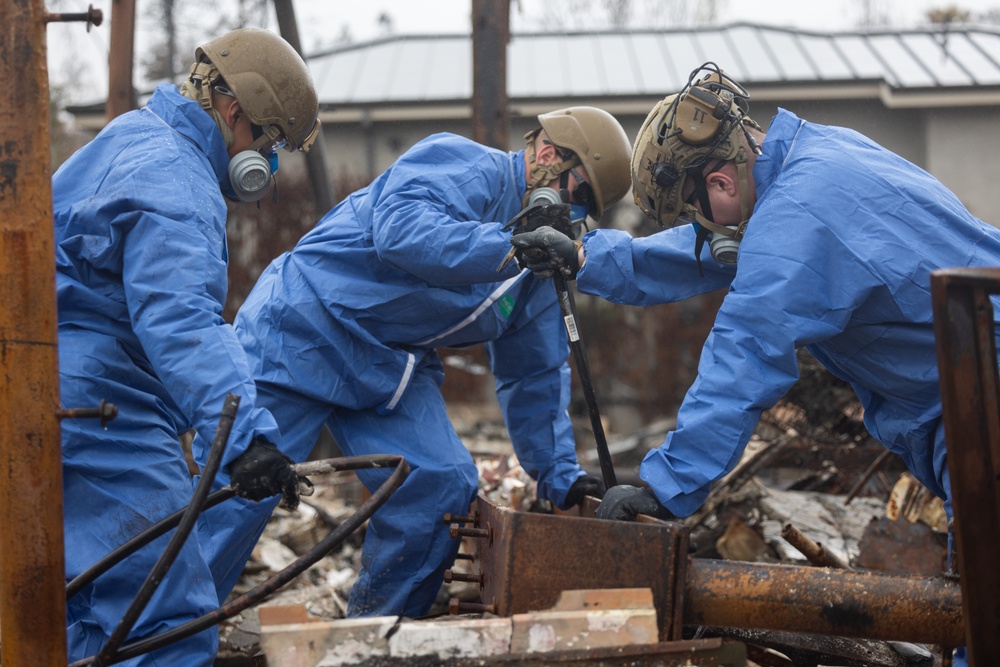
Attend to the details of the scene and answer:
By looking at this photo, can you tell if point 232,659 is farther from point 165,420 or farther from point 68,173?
point 68,173

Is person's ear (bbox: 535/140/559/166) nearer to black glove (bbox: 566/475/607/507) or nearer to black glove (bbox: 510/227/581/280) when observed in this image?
black glove (bbox: 510/227/581/280)

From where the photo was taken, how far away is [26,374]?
87.0 inches

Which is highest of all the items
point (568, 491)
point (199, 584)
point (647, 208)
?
point (647, 208)

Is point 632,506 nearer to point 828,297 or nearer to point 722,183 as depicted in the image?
point 828,297

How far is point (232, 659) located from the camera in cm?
Answer: 411

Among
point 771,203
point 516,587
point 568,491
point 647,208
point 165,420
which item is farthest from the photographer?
point 568,491

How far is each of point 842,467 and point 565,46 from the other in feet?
35.8

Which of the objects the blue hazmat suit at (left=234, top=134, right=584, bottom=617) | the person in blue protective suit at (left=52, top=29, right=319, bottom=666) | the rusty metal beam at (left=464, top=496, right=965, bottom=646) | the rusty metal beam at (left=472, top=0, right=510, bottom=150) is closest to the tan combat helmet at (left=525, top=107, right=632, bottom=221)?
the blue hazmat suit at (left=234, top=134, right=584, bottom=617)

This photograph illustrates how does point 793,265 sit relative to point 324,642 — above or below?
above

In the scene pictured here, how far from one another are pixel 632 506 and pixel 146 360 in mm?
1539

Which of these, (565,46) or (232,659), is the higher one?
(565,46)

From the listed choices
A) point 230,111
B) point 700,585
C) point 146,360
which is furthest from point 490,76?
point 700,585

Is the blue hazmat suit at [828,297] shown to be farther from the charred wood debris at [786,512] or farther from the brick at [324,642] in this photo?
the charred wood debris at [786,512]

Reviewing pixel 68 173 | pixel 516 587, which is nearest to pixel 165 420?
pixel 68 173
